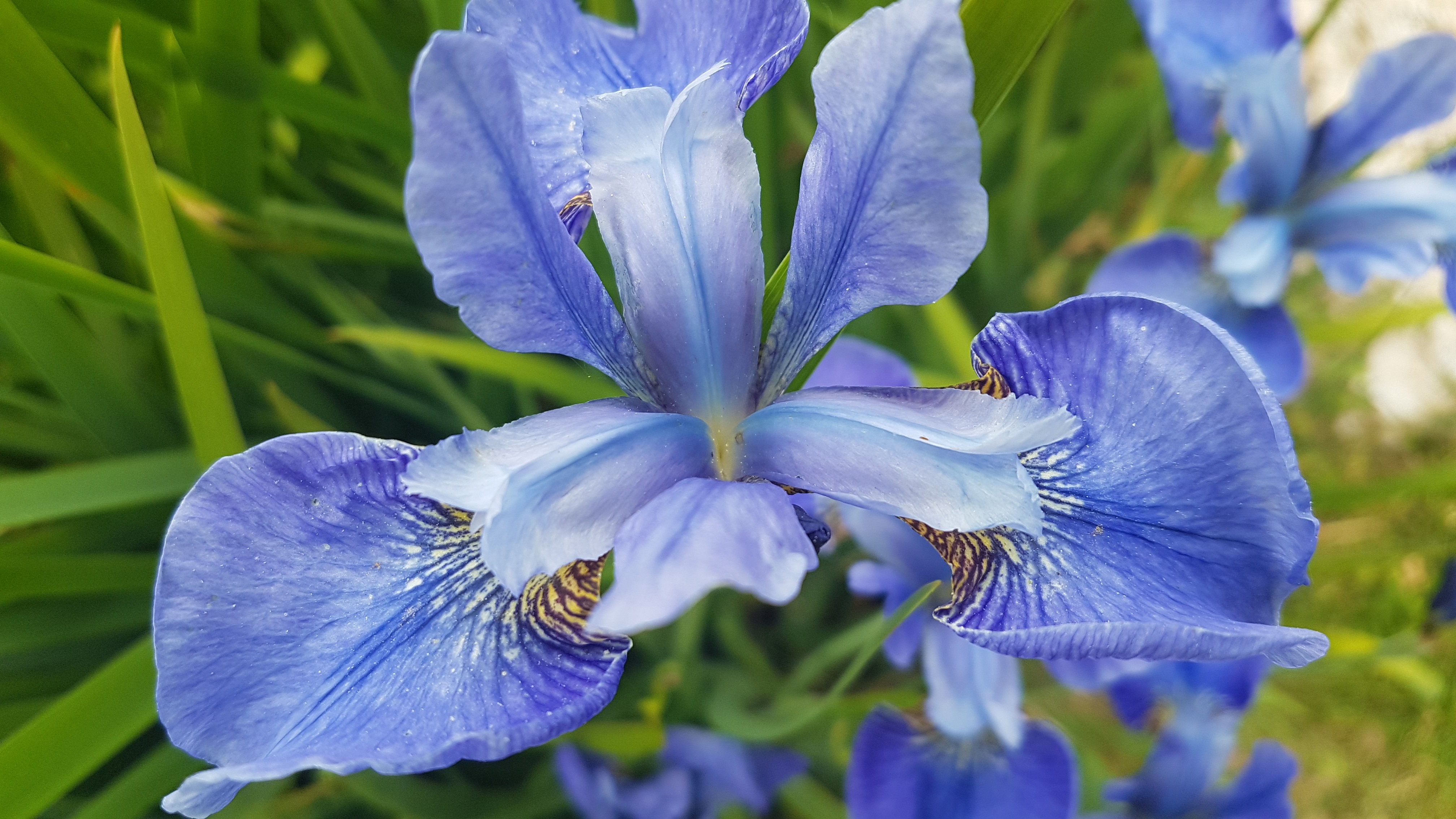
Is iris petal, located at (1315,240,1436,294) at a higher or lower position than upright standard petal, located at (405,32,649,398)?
lower

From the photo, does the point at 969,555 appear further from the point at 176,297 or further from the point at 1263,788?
the point at 1263,788

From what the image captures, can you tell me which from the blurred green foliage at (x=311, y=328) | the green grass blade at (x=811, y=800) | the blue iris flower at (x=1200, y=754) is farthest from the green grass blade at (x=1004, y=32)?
the green grass blade at (x=811, y=800)

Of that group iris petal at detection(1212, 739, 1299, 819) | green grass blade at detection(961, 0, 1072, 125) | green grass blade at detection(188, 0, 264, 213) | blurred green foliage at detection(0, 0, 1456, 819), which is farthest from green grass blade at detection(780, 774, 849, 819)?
green grass blade at detection(188, 0, 264, 213)

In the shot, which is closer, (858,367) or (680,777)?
(858,367)

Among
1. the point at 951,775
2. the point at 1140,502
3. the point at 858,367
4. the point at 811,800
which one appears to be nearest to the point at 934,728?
the point at 951,775

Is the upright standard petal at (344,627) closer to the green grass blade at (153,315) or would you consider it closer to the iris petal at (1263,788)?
the green grass blade at (153,315)

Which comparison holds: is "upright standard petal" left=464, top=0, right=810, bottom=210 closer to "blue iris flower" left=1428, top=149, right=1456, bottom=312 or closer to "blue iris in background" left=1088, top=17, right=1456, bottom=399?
"blue iris in background" left=1088, top=17, right=1456, bottom=399
